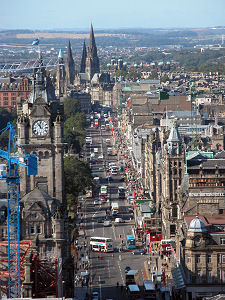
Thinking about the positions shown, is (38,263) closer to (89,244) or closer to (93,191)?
(89,244)

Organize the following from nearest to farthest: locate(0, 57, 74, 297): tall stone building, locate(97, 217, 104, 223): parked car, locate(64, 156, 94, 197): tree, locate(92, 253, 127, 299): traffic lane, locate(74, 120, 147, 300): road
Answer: locate(0, 57, 74, 297): tall stone building
locate(92, 253, 127, 299): traffic lane
locate(74, 120, 147, 300): road
locate(97, 217, 104, 223): parked car
locate(64, 156, 94, 197): tree

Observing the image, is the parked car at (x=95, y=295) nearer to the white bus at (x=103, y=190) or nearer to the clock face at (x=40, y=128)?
the clock face at (x=40, y=128)

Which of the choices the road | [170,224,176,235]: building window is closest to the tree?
the road

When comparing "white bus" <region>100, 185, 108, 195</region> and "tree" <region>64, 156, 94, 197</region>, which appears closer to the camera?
"tree" <region>64, 156, 94, 197</region>

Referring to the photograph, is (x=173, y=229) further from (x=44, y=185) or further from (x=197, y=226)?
(x=44, y=185)

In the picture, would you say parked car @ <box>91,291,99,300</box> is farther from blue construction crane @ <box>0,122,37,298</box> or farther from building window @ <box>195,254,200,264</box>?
blue construction crane @ <box>0,122,37,298</box>

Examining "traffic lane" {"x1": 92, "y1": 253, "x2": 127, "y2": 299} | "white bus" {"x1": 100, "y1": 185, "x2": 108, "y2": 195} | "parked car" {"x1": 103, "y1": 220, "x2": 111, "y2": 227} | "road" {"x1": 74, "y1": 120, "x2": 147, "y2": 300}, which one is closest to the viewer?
"traffic lane" {"x1": 92, "y1": 253, "x2": 127, "y2": 299}
